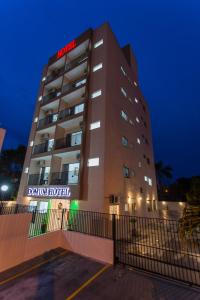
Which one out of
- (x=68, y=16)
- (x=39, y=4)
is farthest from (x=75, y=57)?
(x=68, y=16)

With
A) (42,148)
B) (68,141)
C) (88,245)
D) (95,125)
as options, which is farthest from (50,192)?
(95,125)

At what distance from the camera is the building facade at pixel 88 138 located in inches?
515

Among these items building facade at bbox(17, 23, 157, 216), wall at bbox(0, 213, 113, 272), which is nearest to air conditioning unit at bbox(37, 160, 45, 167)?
building facade at bbox(17, 23, 157, 216)

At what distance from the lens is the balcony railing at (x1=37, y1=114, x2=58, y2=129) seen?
18163 millimetres

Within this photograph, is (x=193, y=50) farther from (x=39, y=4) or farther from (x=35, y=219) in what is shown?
(x=35, y=219)

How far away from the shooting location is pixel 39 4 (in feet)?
256

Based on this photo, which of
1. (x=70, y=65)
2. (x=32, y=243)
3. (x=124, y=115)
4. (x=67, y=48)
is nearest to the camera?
(x=32, y=243)

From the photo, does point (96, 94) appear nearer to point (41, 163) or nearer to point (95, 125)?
point (95, 125)

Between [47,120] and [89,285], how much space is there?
16.4 meters

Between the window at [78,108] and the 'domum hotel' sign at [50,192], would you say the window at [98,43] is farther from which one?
the 'domum hotel' sign at [50,192]

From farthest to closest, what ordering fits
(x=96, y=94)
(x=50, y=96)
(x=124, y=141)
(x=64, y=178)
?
(x=50, y=96) → (x=124, y=141) → (x=96, y=94) → (x=64, y=178)

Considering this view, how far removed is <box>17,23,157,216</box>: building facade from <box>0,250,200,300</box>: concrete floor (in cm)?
529

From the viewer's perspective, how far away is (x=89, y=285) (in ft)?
18.5

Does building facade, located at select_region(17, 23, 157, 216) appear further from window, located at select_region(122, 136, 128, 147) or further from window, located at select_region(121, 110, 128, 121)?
window, located at select_region(121, 110, 128, 121)
